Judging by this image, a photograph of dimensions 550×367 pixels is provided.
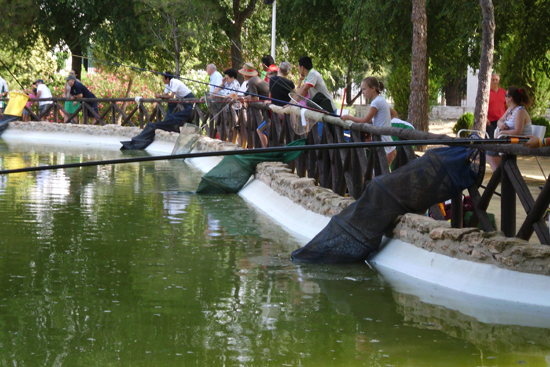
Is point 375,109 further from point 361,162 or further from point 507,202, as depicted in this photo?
point 507,202

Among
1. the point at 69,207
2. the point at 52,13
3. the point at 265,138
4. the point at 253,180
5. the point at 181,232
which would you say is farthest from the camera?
the point at 52,13

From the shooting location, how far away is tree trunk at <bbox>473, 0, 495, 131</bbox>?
14180mm

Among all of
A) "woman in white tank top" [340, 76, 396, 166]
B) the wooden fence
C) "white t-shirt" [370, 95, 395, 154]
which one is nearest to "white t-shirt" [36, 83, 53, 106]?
the wooden fence

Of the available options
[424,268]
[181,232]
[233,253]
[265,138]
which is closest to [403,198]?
[424,268]

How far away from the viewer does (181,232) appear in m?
7.89

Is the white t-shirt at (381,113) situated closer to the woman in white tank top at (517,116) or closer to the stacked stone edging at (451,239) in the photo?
the stacked stone edging at (451,239)

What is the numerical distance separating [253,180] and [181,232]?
3429 millimetres

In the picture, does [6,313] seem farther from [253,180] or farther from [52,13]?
[52,13]

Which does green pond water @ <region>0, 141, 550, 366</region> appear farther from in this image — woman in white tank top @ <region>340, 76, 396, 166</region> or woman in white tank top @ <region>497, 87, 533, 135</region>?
woman in white tank top @ <region>497, 87, 533, 135</region>

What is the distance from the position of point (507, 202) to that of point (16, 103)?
2044cm

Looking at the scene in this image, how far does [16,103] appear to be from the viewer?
23359 mm

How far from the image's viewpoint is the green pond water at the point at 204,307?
4090 mm

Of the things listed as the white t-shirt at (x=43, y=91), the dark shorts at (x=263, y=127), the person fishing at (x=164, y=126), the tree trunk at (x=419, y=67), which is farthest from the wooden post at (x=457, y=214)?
the white t-shirt at (x=43, y=91)

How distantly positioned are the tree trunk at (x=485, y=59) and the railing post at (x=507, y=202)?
29.6 ft
